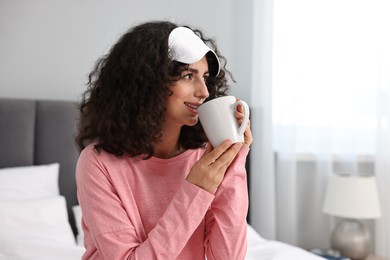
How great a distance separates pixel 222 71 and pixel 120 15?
1.65 metres

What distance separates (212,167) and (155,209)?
18 cm

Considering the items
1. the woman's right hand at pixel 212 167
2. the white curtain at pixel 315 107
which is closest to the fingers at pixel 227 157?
the woman's right hand at pixel 212 167

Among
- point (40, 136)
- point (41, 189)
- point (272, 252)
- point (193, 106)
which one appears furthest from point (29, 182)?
point (193, 106)

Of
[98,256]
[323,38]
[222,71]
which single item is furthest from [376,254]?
[98,256]

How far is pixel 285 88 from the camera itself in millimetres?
2746

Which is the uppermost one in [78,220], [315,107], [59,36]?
[59,36]

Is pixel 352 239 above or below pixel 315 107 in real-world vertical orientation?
below

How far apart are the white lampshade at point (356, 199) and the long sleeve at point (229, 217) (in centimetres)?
155

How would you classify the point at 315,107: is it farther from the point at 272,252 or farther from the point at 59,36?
the point at 59,36

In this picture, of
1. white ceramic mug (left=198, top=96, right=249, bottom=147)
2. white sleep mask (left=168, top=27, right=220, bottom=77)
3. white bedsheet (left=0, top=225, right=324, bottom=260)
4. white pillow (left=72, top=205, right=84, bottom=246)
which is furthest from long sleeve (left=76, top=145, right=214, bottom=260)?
white pillow (left=72, top=205, right=84, bottom=246)

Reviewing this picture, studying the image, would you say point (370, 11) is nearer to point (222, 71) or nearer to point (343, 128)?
point (343, 128)

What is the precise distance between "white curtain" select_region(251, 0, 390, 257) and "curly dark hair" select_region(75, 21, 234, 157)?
1730 millimetres

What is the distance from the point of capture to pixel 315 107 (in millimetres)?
2721

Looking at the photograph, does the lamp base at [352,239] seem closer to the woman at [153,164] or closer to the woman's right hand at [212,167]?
the woman at [153,164]
